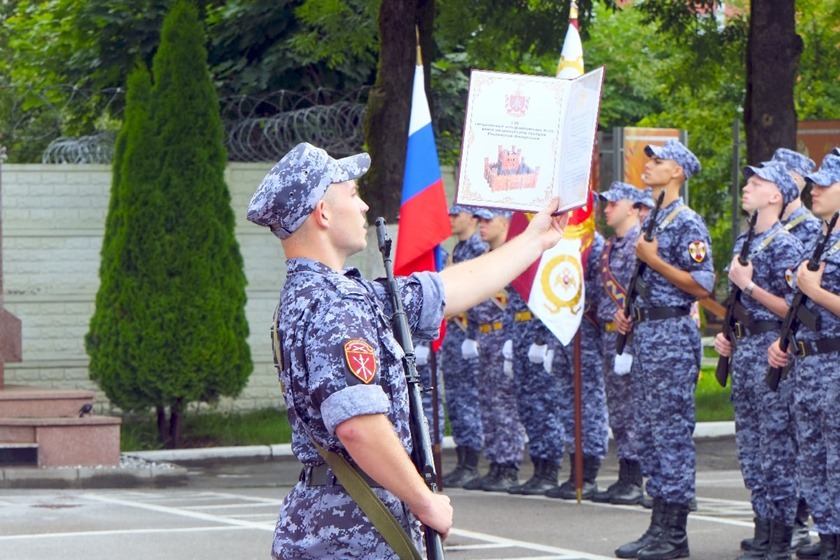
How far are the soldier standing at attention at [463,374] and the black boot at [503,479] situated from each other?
11.9 inches

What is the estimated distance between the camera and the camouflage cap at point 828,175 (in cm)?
780

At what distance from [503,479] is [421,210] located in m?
3.08

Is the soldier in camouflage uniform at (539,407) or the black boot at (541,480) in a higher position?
the soldier in camouflage uniform at (539,407)

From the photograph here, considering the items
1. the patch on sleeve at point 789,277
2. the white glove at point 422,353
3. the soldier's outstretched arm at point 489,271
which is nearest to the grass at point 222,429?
the white glove at point 422,353

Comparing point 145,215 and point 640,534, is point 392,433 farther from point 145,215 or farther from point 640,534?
point 145,215

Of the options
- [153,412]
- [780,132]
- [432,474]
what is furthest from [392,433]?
[153,412]

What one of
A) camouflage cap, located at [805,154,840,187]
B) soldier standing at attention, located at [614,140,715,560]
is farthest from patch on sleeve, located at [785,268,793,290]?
soldier standing at attention, located at [614,140,715,560]

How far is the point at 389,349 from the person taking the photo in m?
3.90

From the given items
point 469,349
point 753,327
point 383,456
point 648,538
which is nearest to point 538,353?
point 469,349

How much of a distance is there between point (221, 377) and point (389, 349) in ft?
34.6

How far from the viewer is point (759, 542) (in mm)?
8297

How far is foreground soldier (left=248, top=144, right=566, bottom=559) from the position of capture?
371 cm

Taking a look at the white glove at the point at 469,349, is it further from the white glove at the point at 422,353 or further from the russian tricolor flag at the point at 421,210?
the russian tricolor flag at the point at 421,210

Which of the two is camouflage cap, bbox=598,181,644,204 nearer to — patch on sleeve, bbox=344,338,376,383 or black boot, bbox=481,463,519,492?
black boot, bbox=481,463,519,492
